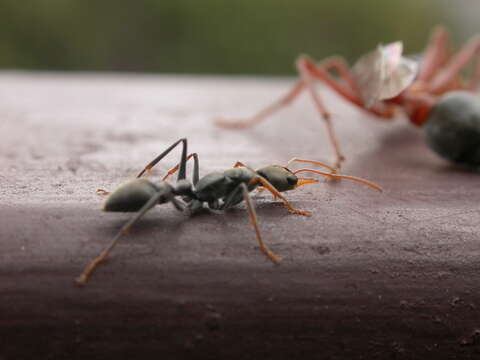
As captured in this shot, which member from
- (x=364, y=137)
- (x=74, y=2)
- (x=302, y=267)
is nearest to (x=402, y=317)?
(x=302, y=267)

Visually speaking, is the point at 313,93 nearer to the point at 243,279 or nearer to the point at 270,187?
the point at 270,187

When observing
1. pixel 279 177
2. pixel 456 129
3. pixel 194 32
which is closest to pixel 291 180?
pixel 279 177

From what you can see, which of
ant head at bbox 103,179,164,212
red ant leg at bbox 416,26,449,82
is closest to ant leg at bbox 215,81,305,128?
red ant leg at bbox 416,26,449,82

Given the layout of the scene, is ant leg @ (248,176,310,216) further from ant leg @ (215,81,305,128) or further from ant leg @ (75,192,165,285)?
ant leg @ (215,81,305,128)

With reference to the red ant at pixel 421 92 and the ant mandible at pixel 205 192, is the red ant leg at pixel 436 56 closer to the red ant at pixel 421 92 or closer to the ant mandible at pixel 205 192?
the red ant at pixel 421 92

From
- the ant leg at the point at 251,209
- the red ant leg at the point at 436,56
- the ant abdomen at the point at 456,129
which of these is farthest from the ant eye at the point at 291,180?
the red ant leg at the point at 436,56

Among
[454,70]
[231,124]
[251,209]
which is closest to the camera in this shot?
[251,209]
